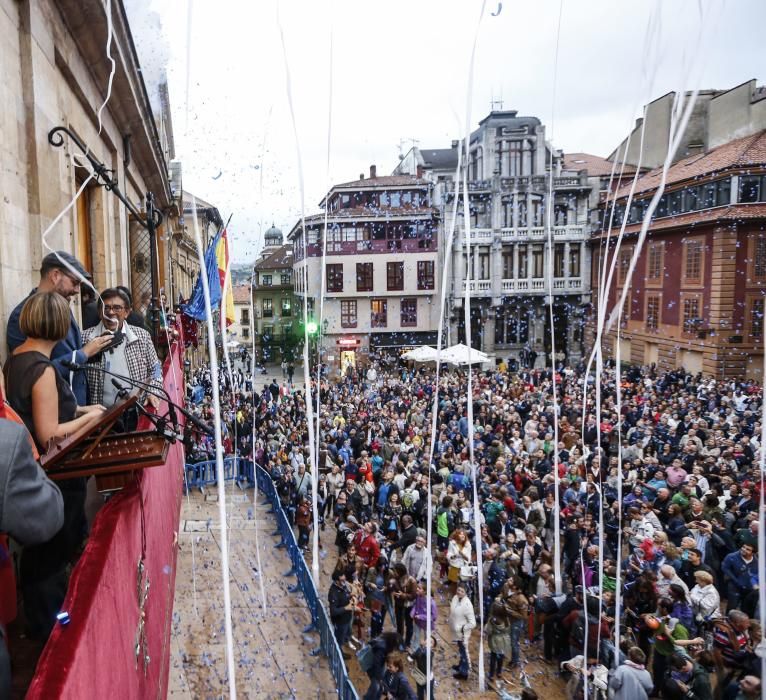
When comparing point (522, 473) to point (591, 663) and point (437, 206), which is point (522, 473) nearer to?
point (591, 663)

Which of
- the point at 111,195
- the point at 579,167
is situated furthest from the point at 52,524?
the point at 579,167

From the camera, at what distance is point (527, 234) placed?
1452 inches

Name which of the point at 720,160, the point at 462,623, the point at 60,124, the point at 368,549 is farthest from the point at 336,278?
the point at 60,124

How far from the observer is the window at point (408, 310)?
38750mm

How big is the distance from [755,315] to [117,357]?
27322 millimetres

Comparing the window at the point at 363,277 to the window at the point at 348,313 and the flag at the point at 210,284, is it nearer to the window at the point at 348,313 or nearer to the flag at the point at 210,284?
the window at the point at 348,313

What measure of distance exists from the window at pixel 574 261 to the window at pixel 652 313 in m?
6.88

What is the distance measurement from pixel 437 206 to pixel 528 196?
569 cm

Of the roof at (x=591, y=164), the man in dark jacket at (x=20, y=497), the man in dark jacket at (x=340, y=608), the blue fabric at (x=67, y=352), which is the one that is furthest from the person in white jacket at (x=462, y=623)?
the roof at (x=591, y=164)

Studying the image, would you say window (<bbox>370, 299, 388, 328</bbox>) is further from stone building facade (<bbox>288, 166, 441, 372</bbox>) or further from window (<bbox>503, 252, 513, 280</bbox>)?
window (<bbox>503, 252, 513, 280</bbox>)

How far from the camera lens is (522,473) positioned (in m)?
11.6

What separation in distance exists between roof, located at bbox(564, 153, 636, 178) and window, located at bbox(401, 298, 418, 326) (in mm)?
13570

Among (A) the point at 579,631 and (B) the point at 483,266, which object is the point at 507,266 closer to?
(B) the point at 483,266

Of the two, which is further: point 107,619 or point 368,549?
point 368,549
